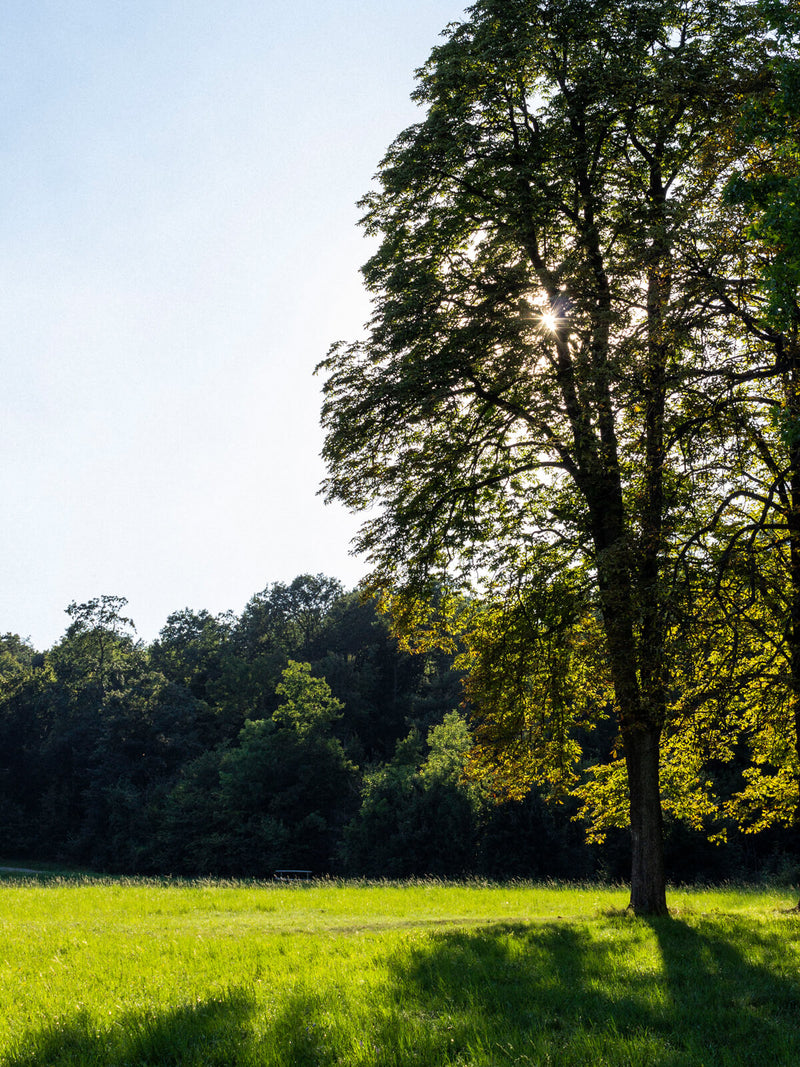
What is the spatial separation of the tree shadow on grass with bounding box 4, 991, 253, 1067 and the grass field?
0.02 m

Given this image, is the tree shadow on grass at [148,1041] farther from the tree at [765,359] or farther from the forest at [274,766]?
the forest at [274,766]

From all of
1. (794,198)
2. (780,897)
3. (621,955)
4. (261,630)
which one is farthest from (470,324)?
(261,630)

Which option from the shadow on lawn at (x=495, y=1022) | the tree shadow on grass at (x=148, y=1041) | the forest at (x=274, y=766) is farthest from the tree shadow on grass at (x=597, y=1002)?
the forest at (x=274, y=766)

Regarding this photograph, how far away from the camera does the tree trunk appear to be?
13445 millimetres

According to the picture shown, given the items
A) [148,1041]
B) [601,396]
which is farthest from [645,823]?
[148,1041]

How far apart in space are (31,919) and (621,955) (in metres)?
11.5

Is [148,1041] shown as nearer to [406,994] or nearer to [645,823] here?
[406,994]

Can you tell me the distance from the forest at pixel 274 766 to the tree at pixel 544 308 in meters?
24.0

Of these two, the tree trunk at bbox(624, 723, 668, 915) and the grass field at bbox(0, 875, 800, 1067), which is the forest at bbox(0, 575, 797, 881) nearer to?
the tree trunk at bbox(624, 723, 668, 915)

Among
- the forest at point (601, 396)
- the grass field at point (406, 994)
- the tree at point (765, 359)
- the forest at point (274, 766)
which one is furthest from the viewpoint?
the forest at point (274, 766)

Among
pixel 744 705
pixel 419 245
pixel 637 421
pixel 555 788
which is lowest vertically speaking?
pixel 555 788

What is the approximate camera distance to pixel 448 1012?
6051 mm

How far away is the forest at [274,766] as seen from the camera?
4209 centimetres

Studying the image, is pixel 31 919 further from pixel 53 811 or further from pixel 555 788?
pixel 53 811
